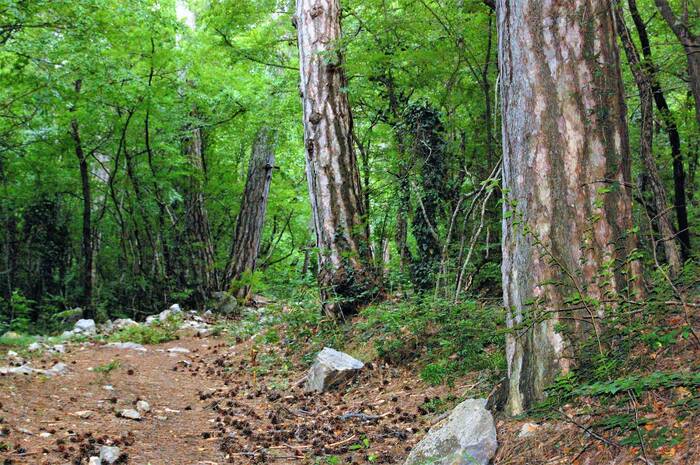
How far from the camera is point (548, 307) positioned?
3234 millimetres

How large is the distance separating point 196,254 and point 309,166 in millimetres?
5978

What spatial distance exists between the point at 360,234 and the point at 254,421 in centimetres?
321

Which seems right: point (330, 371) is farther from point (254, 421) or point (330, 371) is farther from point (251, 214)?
point (251, 214)

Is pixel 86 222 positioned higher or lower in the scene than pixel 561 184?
lower

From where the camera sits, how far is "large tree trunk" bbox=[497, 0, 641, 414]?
321cm

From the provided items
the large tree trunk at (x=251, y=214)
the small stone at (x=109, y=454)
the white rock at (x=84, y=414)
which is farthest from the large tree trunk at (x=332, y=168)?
the large tree trunk at (x=251, y=214)

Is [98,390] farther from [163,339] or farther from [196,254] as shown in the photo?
[196,254]

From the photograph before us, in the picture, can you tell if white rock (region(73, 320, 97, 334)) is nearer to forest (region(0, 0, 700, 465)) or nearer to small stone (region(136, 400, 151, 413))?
forest (region(0, 0, 700, 465))

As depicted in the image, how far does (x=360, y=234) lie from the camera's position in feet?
24.0

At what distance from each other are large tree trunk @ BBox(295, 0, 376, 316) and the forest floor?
1.22 meters

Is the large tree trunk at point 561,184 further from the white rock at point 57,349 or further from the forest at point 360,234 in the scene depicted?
the white rock at point 57,349

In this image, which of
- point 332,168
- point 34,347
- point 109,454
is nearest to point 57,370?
point 34,347

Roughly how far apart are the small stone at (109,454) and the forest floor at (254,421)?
0.06 meters

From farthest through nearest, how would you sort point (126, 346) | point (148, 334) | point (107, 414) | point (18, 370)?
point (148, 334) < point (126, 346) < point (18, 370) < point (107, 414)
